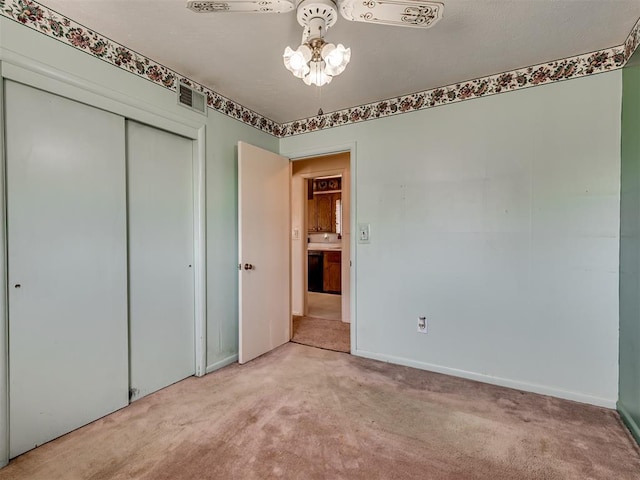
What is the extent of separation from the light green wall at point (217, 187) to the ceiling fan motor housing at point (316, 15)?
1.29m

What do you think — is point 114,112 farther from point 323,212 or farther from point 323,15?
point 323,212

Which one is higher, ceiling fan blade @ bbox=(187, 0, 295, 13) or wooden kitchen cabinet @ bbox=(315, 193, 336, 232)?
ceiling fan blade @ bbox=(187, 0, 295, 13)

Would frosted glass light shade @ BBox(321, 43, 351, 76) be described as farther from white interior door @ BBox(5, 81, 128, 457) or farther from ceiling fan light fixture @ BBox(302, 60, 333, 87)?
white interior door @ BBox(5, 81, 128, 457)

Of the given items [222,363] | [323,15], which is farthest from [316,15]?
[222,363]

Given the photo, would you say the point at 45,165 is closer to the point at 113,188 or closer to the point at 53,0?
the point at 113,188

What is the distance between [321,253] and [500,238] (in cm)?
418

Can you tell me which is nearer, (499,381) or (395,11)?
(395,11)

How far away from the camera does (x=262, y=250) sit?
2977 mm

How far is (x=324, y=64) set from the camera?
1429 mm

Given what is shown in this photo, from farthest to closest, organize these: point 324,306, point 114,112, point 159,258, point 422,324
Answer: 1. point 324,306
2. point 422,324
3. point 159,258
4. point 114,112

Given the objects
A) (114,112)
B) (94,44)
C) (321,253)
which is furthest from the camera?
(321,253)

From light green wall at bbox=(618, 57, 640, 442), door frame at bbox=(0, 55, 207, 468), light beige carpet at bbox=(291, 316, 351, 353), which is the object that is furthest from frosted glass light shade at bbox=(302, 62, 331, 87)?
light beige carpet at bbox=(291, 316, 351, 353)

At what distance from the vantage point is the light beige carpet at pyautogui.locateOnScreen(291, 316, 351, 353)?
3.26 meters

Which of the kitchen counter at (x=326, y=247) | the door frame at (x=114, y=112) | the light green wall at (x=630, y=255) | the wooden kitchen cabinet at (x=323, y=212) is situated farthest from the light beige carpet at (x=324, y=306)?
the light green wall at (x=630, y=255)
